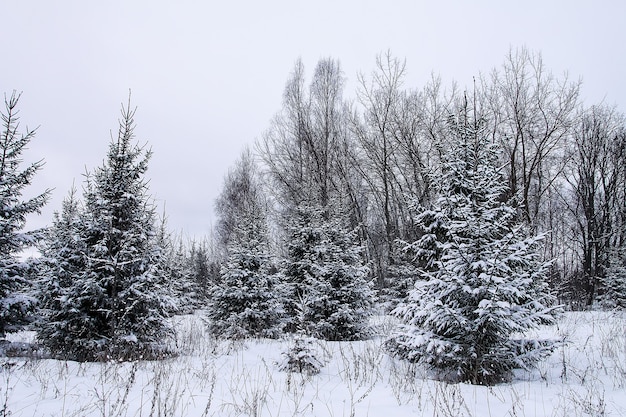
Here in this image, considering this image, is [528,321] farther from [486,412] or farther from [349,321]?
[349,321]

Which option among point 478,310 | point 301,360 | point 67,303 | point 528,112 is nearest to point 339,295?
point 301,360

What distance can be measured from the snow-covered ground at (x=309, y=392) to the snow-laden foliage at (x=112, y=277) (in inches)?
38.2

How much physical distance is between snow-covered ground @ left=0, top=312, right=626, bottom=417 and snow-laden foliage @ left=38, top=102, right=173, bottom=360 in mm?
972

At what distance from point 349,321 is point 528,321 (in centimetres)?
575

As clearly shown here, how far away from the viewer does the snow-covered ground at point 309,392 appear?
3.35 meters

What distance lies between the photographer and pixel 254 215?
1273 centimetres

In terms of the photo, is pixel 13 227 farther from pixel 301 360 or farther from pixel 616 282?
pixel 616 282

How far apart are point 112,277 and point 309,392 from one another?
4.77 metres

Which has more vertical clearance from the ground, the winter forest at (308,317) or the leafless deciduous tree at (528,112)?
the leafless deciduous tree at (528,112)

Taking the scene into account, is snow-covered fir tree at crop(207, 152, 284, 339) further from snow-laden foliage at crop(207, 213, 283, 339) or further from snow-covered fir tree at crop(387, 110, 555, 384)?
snow-covered fir tree at crop(387, 110, 555, 384)

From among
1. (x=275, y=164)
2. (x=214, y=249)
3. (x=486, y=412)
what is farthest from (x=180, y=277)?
(x=214, y=249)

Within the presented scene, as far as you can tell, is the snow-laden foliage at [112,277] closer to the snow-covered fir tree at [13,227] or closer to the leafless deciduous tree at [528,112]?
the snow-covered fir tree at [13,227]

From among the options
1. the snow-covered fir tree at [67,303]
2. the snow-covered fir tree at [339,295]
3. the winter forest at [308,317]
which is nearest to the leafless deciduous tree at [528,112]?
the winter forest at [308,317]

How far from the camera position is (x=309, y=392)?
4395 mm
